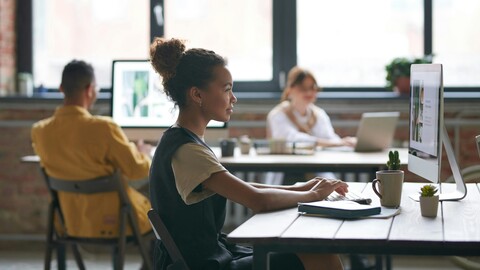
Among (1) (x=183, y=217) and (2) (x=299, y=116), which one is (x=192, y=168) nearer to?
(1) (x=183, y=217)

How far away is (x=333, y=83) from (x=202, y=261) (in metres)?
3.81

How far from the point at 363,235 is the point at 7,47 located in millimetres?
4649

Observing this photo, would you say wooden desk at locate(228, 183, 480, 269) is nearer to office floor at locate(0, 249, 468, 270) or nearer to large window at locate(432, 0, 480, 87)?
office floor at locate(0, 249, 468, 270)

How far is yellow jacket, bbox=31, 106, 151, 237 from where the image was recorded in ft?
13.8

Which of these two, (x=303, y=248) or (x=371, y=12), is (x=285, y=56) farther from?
(x=303, y=248)

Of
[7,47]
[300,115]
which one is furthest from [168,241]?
[7,47]

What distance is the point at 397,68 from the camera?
5938 millimetres

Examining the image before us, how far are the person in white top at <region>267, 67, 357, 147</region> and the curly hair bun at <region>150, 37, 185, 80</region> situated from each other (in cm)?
280

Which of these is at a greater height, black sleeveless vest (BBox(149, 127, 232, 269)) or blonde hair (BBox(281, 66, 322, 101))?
blonde hair (BBox(281, 66, 322, 101))

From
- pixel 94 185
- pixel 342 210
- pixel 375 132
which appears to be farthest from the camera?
pixel 375 132

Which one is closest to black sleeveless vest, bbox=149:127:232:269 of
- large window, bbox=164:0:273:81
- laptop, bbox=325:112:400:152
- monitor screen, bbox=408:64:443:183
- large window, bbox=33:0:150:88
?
monitor screen, bbox=408:64:443:183

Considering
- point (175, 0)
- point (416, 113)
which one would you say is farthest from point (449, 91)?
point (416, 113)

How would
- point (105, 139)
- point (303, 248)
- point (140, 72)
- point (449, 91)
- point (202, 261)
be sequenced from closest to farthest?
point (303, 248), point (202, 261), point (105, 139), point (140, 72), point (449, 91)

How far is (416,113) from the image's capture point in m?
3.10
